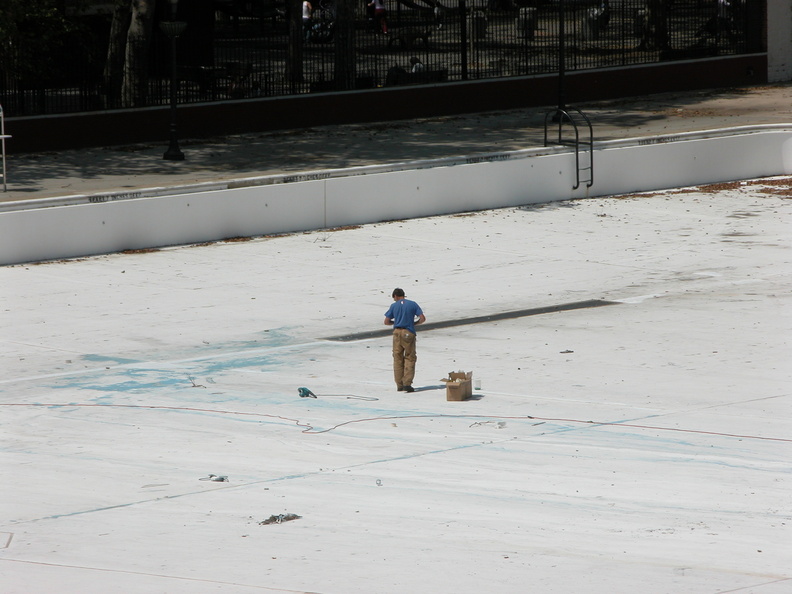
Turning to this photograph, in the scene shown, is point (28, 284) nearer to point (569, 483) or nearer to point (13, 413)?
point (13, 413)

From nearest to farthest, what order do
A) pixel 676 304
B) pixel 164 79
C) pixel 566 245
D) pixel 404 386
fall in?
1. pixel 404 386
2. pixel 676 304
3. pixel 566 245
4. pixel 164 79

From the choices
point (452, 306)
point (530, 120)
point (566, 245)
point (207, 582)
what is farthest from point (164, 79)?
point (207, 582)

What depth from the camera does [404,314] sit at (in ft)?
51.0

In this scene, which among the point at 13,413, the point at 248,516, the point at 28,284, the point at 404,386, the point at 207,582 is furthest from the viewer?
the point at 28,284

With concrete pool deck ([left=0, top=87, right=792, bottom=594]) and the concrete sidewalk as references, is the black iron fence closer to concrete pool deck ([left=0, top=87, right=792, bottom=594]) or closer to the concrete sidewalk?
the concrete sidewalk

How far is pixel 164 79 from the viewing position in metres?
32.0

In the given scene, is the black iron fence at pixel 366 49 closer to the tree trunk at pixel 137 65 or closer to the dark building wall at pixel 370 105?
the tree trunk at pixel 137 65

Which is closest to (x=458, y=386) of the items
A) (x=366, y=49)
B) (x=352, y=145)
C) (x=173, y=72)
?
(x=173, y=72)

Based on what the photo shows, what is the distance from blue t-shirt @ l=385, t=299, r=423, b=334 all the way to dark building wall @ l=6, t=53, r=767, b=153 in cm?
1681

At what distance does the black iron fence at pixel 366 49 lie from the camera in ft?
102

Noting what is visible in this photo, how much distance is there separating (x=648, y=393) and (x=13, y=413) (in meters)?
6.86

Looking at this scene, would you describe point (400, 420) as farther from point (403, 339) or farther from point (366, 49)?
point (366, 49)

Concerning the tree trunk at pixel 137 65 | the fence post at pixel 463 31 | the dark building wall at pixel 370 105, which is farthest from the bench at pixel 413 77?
the tree trunk at pixel 137 65

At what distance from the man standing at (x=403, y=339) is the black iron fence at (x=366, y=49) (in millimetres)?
16490
